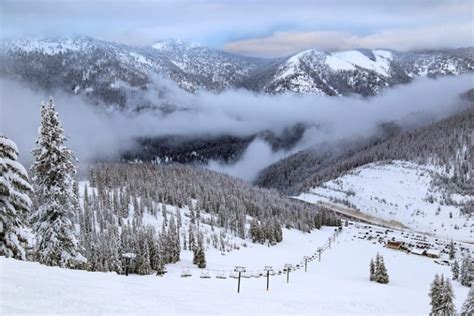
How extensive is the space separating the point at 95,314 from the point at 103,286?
8325 mm

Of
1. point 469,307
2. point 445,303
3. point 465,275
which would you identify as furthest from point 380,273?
point 469,307

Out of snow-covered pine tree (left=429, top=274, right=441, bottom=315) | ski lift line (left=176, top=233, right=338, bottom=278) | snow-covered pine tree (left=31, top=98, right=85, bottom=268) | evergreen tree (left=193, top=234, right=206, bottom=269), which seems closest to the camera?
snow-covered pine tree (left=31, top=98, right=85, bottom=268)

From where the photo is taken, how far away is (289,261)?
13012cm

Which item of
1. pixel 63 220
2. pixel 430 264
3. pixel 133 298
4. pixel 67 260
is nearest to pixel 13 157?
pixel 63 220

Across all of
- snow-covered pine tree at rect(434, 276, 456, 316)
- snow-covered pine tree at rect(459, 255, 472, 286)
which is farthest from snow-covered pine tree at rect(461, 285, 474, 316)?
snow-covered pine tree at rect(459, 255, 472, 286)

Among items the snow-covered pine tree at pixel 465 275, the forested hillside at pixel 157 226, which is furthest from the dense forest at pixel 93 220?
the snow-covered pine tree at pixel 465 275

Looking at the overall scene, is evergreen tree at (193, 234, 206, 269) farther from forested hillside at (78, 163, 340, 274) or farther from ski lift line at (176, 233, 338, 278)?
ski lift line at (176, 233, 338, 278)

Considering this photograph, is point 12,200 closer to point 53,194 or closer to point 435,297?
point 53,194

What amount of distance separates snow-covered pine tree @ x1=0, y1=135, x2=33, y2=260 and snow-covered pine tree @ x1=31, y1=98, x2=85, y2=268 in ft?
11.5

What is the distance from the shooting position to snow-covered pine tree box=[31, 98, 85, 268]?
1542 inches

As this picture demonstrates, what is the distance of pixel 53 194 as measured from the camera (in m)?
39.8

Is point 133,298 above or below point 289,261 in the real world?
above

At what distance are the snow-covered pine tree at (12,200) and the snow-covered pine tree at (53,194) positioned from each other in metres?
3.51

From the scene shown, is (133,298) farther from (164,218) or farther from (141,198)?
(141,198)
